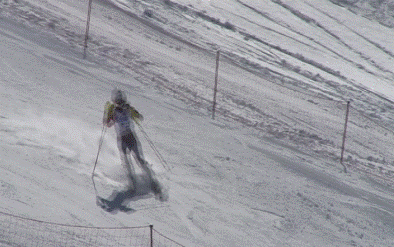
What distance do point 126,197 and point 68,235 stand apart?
1.72 meters

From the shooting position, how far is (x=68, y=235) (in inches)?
432

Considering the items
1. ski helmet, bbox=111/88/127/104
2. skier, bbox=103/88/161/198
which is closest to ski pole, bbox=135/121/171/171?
skier, bbox=103/88/161/198

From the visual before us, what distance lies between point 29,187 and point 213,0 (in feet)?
52.6

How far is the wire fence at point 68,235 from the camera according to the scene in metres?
10.5

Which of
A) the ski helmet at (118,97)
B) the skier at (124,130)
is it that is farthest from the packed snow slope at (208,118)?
the ski helmet at (118,97)

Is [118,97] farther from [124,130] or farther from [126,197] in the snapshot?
[126,197]

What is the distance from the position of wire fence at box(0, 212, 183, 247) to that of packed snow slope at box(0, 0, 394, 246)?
2.2 inches

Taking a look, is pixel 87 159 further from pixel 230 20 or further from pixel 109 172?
pixel 230 20

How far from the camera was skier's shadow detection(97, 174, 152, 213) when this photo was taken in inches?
476

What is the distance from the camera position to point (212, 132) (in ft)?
53.3

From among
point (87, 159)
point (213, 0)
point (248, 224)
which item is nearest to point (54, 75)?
point (87, 159)

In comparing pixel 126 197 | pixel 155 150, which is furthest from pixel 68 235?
pixel 155 150

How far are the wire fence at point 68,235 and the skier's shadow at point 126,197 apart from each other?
64 cm

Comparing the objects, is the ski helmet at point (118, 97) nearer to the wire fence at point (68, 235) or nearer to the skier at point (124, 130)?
the skier at point (124, 130)
